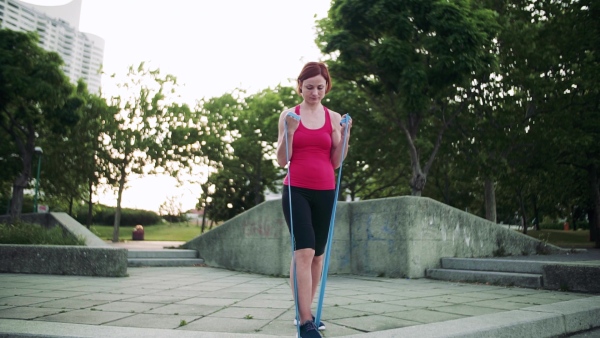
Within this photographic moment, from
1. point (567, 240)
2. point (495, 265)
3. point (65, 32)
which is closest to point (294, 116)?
point (495, 265)

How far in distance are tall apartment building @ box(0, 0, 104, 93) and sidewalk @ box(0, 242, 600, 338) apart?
156 meters

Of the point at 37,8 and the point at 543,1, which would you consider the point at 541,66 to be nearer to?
the point at 543,1

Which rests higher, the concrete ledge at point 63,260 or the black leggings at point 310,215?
the black leggings at point 310,215

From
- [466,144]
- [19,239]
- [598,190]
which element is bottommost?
[19,239]

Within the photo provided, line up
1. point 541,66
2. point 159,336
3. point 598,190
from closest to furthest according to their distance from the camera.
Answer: point 159,336 < point 541,66 < point 598,190

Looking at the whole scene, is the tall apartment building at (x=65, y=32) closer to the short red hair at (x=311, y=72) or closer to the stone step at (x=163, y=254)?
the stone step at (x=163, y=254)

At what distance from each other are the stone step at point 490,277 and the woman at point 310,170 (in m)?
4.21

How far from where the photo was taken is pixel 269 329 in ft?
11.4

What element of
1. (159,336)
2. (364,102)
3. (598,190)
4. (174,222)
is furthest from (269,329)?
(174,222)

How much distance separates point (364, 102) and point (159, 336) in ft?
52.9

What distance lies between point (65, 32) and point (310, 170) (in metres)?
198

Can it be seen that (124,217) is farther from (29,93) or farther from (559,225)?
(559,225)

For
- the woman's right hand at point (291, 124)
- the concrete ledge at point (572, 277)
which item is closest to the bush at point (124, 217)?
the concrete ledge at point (572, 277)

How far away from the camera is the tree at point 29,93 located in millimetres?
16047
